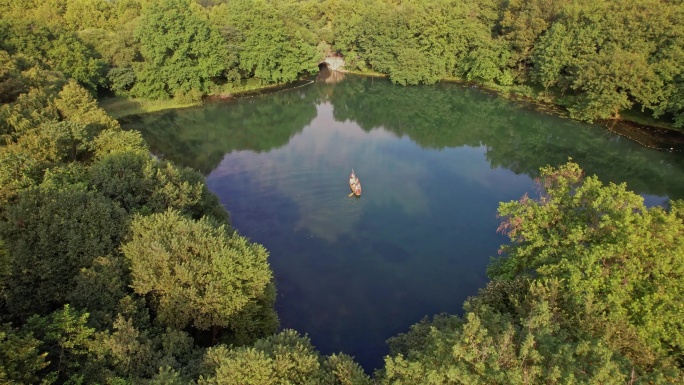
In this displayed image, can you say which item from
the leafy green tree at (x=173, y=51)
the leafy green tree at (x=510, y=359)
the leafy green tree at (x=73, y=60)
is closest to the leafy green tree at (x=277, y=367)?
the leafy green tree at (x=510, y=359)

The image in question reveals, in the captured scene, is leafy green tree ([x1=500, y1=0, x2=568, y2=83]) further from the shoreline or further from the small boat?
the small boat

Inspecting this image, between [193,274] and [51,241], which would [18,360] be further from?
[51,241]

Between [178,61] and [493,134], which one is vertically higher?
[178,61]

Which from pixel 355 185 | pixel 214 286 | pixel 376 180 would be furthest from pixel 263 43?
pixel 214 286

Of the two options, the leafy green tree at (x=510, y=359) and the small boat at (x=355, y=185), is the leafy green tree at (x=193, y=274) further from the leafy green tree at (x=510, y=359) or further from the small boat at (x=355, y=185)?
the small boat at (x=355, y=185)

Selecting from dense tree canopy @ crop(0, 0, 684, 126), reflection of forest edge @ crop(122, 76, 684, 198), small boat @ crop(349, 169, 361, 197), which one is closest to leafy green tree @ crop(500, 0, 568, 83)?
dense tree canopy @ crop(0, 0, 684, 126)

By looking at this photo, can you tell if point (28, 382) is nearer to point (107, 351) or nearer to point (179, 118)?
point (107, 351)

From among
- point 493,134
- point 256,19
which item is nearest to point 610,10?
point 493,134
